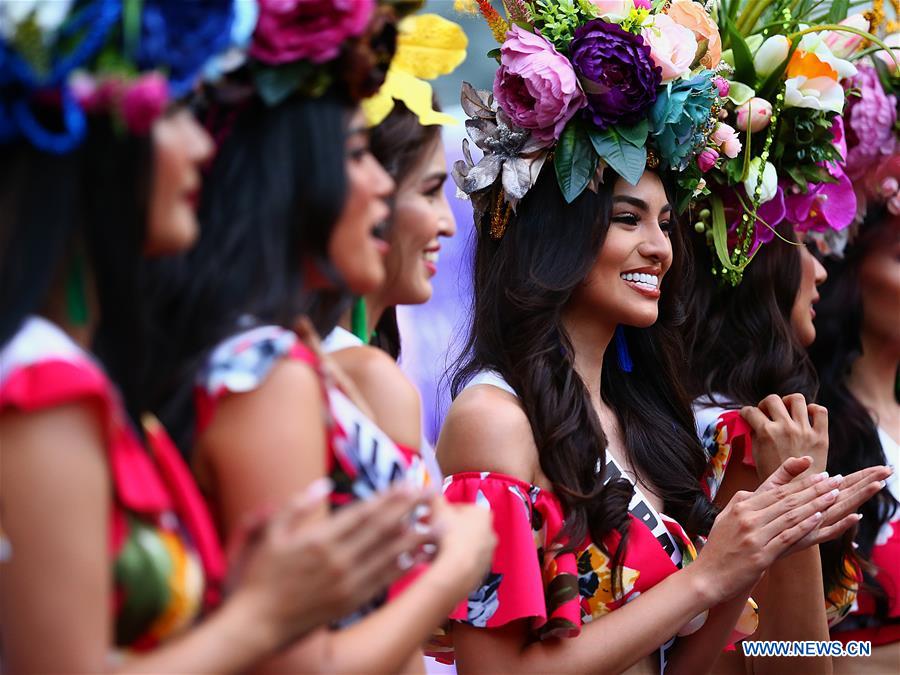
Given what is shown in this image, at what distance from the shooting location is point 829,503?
2998 millimetres

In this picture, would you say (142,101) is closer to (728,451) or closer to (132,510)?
(132,510)

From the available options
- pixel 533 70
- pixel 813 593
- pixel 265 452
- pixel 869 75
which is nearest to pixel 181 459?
pixel 265 452

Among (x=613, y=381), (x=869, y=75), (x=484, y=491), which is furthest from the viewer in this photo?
(x=869, y=75)

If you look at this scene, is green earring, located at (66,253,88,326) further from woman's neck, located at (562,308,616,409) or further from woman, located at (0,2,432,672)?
woman's neck, located at (562,308,616,409)

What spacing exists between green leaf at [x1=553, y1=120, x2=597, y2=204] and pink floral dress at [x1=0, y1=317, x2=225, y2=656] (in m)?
1.70

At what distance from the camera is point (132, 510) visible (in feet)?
5.13

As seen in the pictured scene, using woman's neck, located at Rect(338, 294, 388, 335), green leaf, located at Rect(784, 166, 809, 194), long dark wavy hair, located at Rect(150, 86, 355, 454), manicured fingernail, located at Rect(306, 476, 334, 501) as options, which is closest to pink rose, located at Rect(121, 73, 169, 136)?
long dark wavy hair, located at Rect(150, 86, 355, 454)

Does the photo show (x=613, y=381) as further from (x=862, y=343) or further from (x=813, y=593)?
(x=862, y=343)

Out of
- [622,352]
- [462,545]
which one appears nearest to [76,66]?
[462,545]

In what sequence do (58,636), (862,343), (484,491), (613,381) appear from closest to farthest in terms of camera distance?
(58,636) → (484,491) → (613,381) → (862,343)

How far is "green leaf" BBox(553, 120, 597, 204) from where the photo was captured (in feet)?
10.2

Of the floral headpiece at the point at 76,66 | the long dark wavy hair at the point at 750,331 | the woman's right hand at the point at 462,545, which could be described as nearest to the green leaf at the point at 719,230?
the long dark wavy hair at the point at 750,331

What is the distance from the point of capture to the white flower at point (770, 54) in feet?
11.6

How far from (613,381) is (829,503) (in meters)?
0.66
